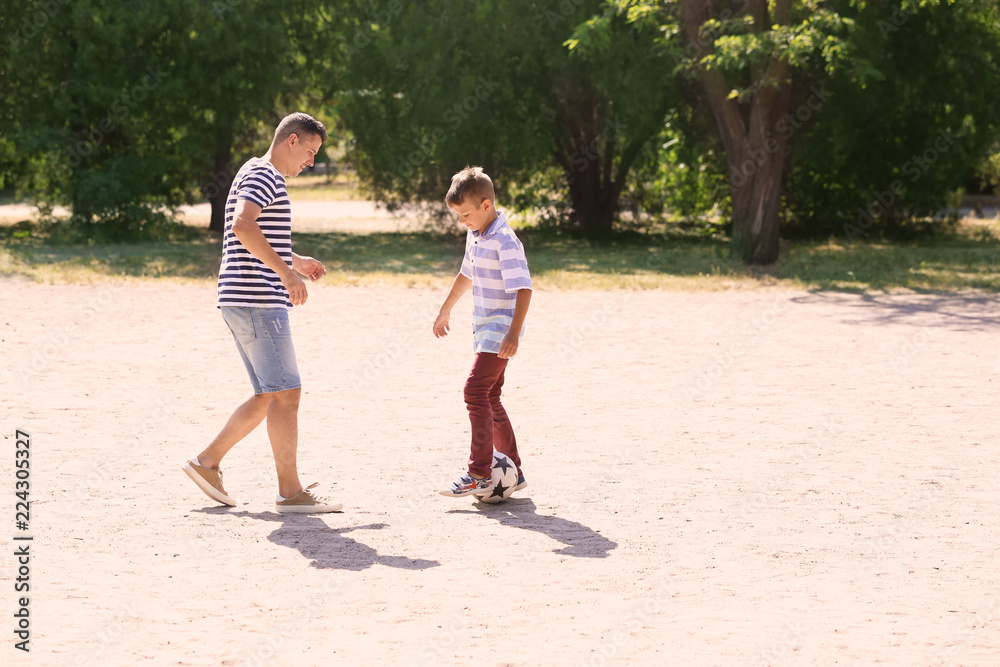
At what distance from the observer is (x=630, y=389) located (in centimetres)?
852

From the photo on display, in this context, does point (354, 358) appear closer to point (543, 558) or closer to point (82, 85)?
point (543, 558)

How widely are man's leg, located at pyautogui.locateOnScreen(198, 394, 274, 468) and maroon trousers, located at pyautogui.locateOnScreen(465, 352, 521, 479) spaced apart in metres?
0.97

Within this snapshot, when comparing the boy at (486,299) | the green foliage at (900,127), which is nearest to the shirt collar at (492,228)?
the boy at (486,299)

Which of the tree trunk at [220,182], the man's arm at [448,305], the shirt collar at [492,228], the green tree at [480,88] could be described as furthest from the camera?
the tree trunk at [220,182]

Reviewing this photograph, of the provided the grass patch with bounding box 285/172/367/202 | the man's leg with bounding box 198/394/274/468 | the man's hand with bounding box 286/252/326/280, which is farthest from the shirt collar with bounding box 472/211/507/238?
the grass patch with bounding box 285/172/367/202

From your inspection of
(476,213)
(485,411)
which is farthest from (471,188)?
(485,411)

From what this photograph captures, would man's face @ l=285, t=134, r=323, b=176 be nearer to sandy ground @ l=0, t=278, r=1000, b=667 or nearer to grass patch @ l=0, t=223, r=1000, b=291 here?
sandy ground @ l=0, t=278, r=1000, b=667

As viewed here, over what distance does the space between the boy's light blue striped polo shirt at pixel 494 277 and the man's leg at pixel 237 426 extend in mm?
1068

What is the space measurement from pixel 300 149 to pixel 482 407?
1.49 meters

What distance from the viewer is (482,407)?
5.54 metres

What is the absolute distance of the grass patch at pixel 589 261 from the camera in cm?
1584

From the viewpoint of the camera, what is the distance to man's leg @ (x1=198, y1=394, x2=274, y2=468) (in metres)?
5.46

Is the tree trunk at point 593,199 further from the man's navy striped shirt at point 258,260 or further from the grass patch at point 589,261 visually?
the man's navy striped shirt at point 258,260

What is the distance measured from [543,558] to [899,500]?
198cm
